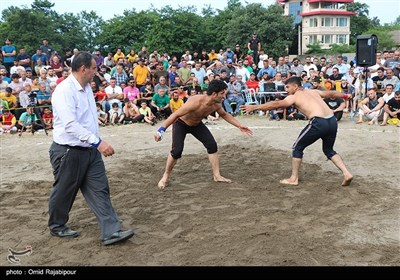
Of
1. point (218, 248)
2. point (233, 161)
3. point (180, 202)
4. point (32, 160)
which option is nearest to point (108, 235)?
point (218, 248)

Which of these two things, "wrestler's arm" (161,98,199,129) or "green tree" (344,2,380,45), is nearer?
"wrestler's arm" (161,98,199,129)

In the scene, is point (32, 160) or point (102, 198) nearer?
point (102, 198)

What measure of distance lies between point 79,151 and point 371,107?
32.7 feet

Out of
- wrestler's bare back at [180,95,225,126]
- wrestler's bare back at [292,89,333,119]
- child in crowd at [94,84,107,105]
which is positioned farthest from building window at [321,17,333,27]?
wrestler's bare back at [180,95,225,126]

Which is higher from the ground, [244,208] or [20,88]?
[20,88]

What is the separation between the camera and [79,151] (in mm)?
4266

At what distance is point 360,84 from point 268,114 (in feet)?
8.94

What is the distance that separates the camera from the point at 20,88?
12.5 metres

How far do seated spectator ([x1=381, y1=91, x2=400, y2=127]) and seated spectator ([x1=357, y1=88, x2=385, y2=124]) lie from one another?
0.67 ft

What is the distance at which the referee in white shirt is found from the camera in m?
4.08

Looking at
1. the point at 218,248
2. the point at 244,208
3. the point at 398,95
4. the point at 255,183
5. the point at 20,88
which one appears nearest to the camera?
the point at 218,248

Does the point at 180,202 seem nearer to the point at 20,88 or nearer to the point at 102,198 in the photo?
the point at 102,198

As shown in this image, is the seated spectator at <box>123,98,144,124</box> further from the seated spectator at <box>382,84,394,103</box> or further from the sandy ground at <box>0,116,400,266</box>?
the seated spectator at <box>382,84,394,103</box>

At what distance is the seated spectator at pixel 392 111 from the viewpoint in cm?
1154
